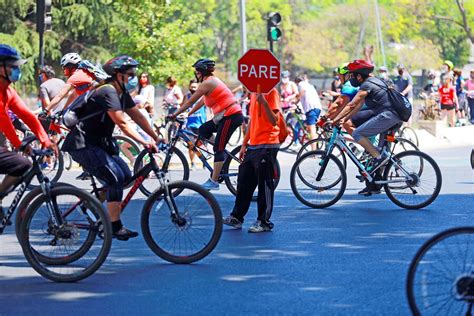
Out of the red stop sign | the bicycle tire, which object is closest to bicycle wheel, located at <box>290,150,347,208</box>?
the red stop sign

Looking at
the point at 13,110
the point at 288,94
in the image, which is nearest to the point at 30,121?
the point at 13,110

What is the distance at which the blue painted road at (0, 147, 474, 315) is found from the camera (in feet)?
24.4

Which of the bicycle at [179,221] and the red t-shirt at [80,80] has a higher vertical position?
the red t-shirt at [80,80]

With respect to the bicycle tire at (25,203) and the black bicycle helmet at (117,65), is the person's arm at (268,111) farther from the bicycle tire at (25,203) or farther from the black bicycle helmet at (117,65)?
the bicycle tire at (25,203)

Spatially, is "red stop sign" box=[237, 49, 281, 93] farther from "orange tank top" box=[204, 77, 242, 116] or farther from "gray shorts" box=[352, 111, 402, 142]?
"gray shorts" box=[352, 111, 402, 142]

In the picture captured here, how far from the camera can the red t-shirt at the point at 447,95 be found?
29.6 metres

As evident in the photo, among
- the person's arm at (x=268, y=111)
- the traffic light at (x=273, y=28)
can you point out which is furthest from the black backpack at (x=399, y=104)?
Answer: the traffic light at (x=273, y=28)

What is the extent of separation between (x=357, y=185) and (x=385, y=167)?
2.77 metres

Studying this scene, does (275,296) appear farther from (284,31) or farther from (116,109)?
(284,31)

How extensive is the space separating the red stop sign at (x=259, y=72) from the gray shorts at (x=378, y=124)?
4.80ft

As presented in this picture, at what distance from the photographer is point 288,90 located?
25.0m

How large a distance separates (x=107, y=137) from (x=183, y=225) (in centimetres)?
96

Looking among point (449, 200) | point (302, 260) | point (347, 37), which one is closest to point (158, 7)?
point (449, 200)

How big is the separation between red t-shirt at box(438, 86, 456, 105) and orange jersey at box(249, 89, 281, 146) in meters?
18.9
